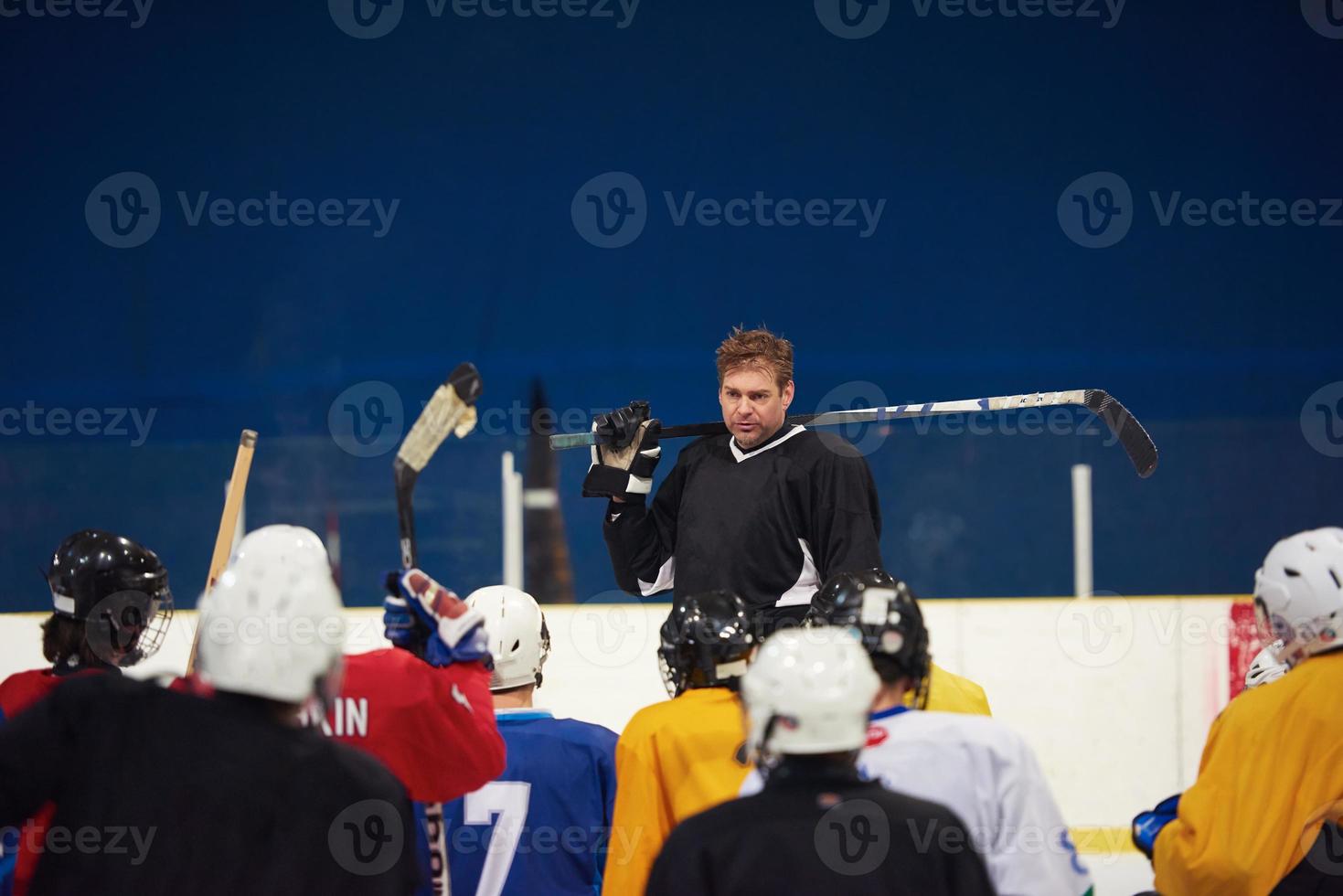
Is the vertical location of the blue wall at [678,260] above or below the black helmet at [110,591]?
above

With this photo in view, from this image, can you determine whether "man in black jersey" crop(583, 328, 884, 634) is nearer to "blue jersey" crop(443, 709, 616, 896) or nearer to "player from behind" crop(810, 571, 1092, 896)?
"blue jersey" crop(443, 709, 616, 896)

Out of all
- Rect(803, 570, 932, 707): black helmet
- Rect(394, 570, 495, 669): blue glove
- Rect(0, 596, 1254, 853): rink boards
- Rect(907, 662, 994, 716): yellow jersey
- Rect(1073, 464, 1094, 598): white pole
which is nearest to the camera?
Rect(803, 570, 932, 707): black helmet

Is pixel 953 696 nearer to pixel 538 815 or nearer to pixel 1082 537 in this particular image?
pixel 538 815

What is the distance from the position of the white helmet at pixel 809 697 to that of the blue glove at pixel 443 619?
0.68m

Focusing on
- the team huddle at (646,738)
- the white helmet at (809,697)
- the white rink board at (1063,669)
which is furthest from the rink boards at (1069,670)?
the white helmet at (809,697)

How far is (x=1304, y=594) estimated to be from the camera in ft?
7.04

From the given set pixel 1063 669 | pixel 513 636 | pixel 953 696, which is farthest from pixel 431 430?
pixel 1063 669

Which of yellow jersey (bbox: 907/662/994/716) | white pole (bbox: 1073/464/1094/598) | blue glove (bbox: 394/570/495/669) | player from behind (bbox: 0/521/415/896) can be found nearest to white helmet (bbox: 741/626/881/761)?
player from behind (bbox: 0/521/415/896)

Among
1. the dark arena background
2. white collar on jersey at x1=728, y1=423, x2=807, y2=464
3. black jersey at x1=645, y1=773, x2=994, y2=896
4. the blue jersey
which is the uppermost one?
the dark arena background

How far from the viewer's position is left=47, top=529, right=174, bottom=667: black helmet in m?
2.41

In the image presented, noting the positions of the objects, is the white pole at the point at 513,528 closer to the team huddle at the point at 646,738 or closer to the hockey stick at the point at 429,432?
the team huddle at the point at 646,738

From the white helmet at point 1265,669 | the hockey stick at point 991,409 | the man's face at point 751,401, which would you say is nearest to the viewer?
the white helmet at point 1265,669

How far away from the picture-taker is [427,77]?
286 inches

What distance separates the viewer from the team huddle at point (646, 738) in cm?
143
